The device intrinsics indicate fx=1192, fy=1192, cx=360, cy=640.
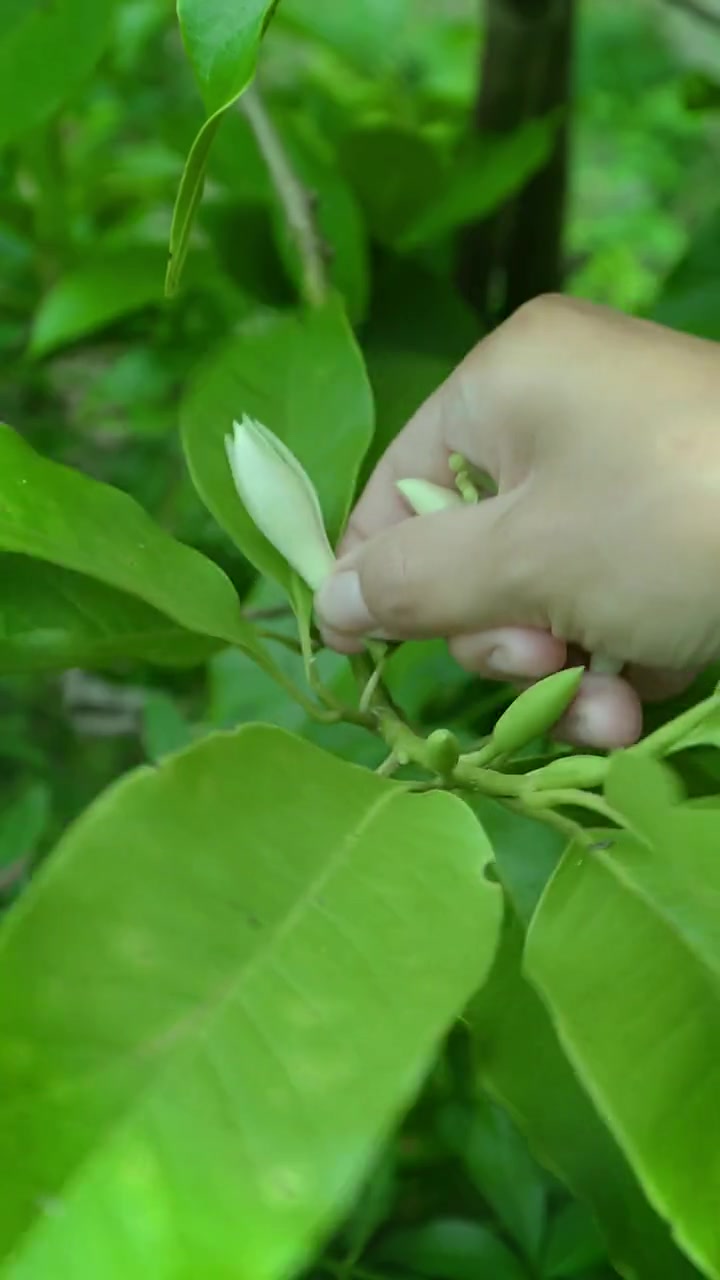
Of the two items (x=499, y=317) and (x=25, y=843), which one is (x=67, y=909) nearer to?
(x=25, y=843)

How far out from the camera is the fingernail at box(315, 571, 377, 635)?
1.56ft

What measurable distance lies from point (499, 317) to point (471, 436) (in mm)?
545

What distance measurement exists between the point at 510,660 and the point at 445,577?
52 millimetres

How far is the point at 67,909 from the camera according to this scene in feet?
0.94

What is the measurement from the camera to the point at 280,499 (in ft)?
1.58

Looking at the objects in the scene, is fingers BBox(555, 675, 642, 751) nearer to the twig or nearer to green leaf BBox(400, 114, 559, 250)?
the twig

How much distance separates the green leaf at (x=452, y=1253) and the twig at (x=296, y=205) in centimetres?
49

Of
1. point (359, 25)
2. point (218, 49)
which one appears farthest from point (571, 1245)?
point (359, 25)

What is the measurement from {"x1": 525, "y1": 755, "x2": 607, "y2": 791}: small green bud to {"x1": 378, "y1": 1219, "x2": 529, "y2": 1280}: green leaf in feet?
0.98

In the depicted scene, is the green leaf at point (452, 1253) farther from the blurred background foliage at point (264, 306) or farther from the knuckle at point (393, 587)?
the knuckle at point (393, 587)

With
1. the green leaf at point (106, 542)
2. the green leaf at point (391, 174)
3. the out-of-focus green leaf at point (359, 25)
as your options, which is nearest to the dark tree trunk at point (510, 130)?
the green leaf at point (391, 174)

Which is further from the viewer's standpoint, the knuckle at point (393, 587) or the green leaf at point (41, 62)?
the green leaf at point (41, 62)

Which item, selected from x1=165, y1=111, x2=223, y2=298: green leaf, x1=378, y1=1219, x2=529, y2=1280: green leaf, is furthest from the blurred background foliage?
x1=165, y1=111, x2=223, y2=298: green leaf

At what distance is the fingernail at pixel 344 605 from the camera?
1.56 ft
